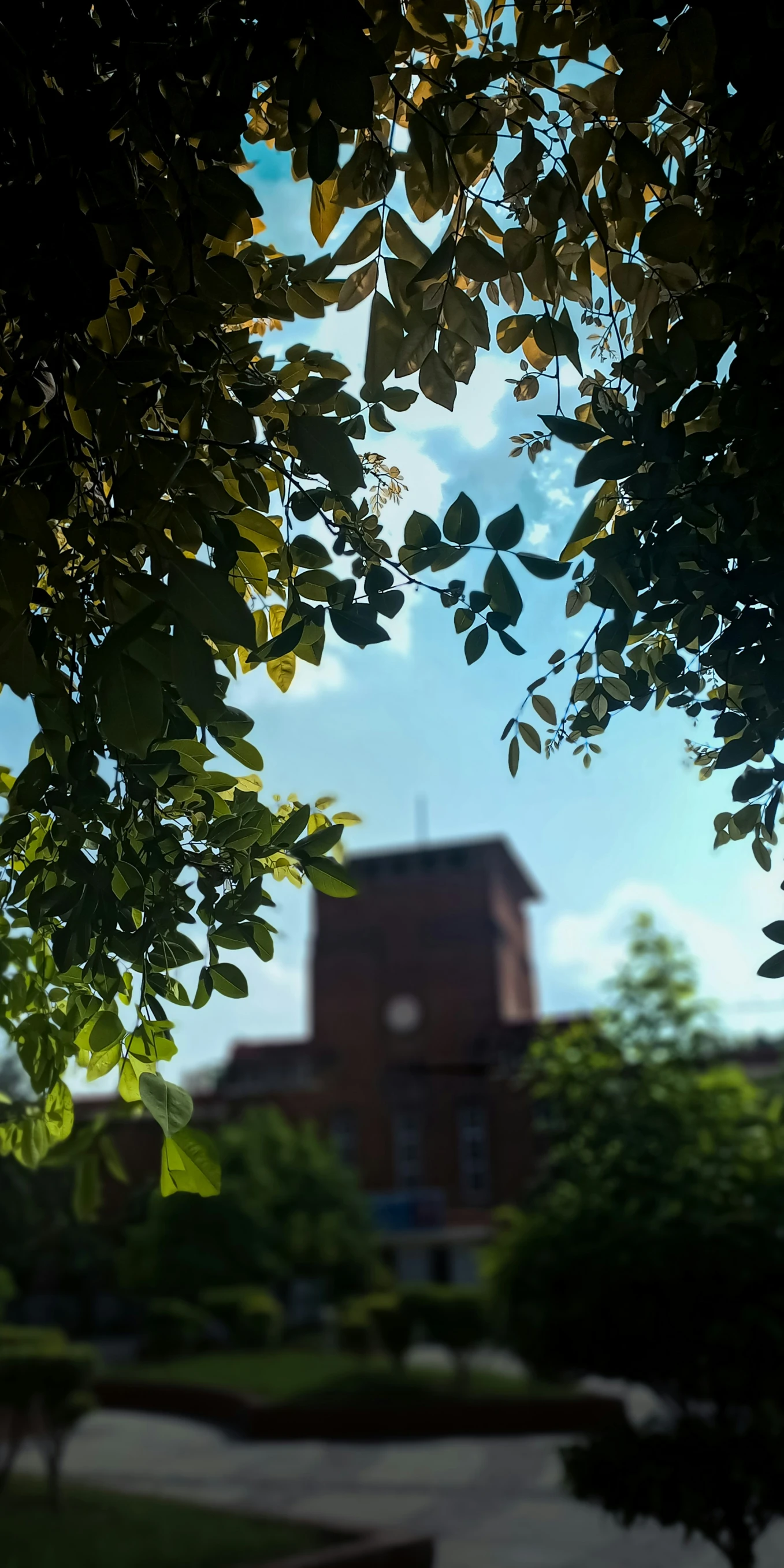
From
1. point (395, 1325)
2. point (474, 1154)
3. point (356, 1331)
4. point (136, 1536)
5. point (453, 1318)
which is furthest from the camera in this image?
point (474, 1154)

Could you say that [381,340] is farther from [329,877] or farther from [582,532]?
[329,877]

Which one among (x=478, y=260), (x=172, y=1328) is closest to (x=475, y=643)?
(x=478, y=260)

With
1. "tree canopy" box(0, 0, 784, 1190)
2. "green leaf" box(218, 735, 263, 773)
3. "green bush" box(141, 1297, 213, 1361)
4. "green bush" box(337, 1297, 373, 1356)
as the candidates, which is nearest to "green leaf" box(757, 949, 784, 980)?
"tree canopy" box(0, 0, 784, 1190)

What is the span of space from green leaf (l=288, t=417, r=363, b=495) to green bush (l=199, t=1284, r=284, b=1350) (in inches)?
827

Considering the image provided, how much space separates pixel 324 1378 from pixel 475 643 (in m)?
17.5

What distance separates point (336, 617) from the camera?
142cm

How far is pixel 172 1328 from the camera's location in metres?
20.3

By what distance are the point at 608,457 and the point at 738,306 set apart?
0.76 ft

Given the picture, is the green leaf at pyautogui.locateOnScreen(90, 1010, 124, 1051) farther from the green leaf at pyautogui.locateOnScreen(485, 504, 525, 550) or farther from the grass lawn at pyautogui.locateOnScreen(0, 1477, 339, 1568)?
A: the grass lawn at pyautogui.locateOnScreen(0, 1477, 339, 1568)

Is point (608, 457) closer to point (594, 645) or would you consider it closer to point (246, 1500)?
point (594, 645)

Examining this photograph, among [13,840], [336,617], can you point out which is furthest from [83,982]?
[336,617]

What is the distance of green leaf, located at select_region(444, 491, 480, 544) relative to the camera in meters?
1.37

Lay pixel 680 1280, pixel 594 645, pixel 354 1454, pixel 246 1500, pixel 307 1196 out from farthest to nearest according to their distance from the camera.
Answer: pixel 307 1196 → pixel 354 1454 → pixel 246 1500 → pixel 680 1280 → pixel 594 645

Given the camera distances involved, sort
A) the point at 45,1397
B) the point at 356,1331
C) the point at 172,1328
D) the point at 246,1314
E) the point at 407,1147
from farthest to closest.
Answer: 1. the point at 407,1147
2. the point at 172,1328
3. the point at 246,1314
4. the point at 356,1331
5. the point at 45,1397
